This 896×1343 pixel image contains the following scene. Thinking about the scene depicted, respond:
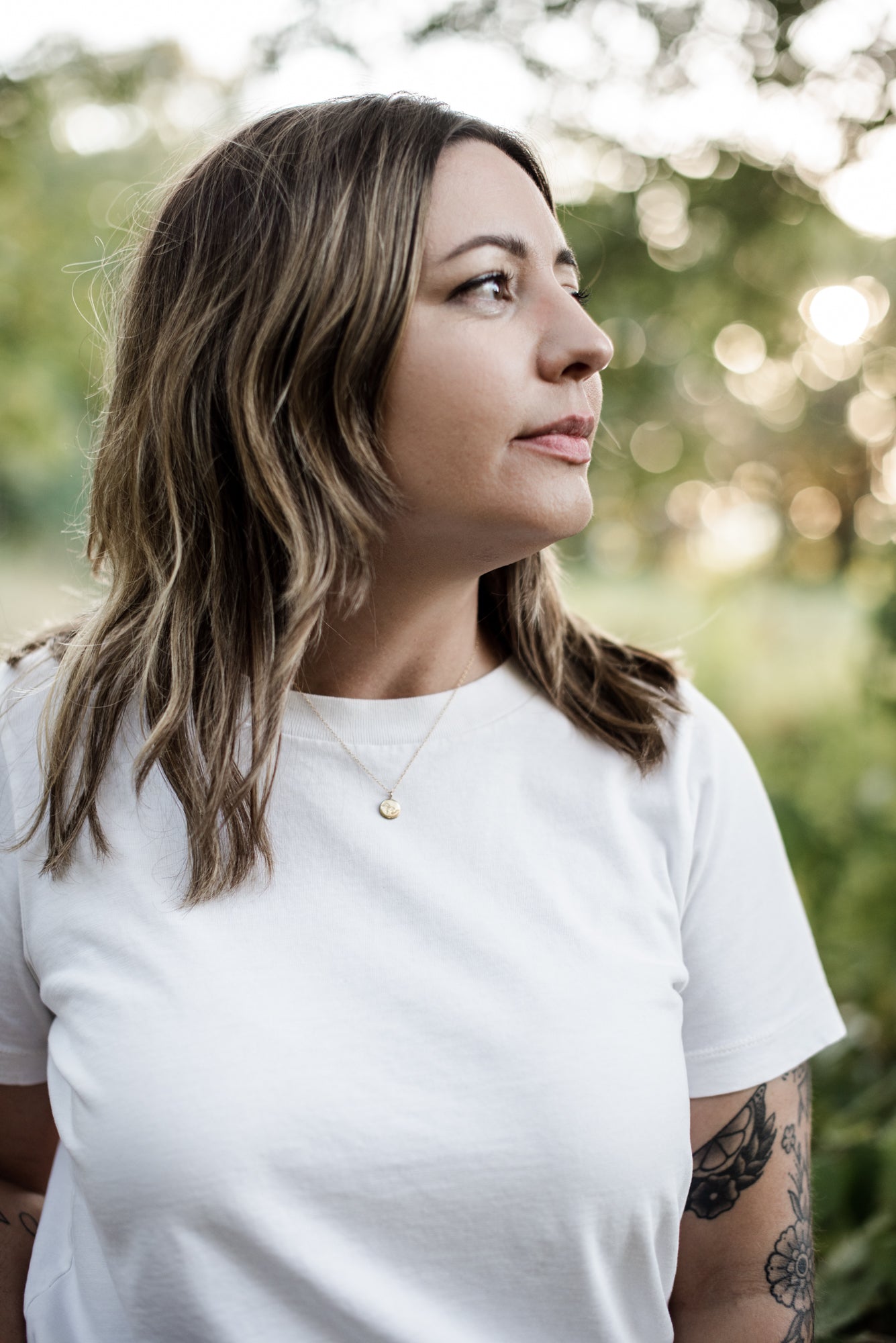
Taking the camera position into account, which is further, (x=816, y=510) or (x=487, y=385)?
(x=816, y=510)

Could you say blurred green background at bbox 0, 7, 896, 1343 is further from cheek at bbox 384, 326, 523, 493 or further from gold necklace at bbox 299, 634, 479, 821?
cheek at bbox 384, 326, 523, 493

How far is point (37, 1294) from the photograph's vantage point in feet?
4.50

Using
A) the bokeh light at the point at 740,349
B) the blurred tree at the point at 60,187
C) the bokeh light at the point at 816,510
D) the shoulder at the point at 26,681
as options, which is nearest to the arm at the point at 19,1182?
the shoulder at the point at 26,681

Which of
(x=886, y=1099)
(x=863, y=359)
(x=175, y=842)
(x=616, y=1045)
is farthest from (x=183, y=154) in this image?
(x=886, y=1099)

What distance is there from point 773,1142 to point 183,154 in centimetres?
175

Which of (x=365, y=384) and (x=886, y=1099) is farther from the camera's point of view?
(x=886, y=1099)

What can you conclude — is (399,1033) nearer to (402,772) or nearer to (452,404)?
(402,772)

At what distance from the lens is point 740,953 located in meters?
1.43

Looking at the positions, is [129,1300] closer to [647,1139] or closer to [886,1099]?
[647,1139]

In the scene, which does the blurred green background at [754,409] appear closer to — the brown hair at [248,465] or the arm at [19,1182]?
the brown hair at [248,465]

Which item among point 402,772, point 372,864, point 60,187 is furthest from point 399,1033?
point 60,187

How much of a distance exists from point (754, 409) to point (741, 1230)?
13.5 ft

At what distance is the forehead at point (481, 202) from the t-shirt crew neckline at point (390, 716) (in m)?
0.57

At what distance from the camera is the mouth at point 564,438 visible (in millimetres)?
1348
